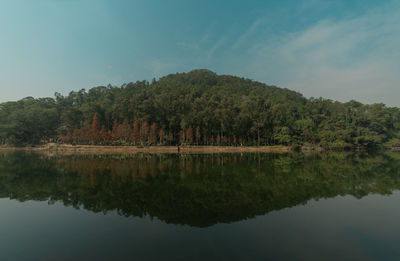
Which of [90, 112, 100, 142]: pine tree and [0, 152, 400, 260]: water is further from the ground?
[90, 112, 100, 142]: pine tree

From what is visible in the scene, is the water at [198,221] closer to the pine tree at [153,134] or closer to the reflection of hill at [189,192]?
the reflection of hill at [189,192]

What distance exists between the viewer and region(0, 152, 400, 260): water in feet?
18.7

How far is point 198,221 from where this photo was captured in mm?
7691

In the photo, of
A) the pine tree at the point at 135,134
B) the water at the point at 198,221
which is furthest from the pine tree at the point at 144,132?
the water at the point at 198,221

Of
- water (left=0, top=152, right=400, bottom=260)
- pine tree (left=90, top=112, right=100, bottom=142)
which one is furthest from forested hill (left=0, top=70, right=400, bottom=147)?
water (left=0, top=152, right=400, bottom=260)

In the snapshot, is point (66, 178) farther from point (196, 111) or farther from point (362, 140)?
point (362, 140)

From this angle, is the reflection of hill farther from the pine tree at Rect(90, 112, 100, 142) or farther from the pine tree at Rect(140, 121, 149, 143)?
the pine tree at Rect(90, 112, 100, 142)

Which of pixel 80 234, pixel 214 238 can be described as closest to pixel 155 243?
pixel 214 238

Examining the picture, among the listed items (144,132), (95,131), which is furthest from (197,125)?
(95,131)

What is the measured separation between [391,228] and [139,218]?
942 centimetres

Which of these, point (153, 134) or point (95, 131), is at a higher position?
point (95, 131)

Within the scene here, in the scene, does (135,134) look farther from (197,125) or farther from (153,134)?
(197,125)

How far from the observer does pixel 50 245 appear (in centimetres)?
605

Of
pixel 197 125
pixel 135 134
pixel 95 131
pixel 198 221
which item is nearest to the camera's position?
pixel 198 221
